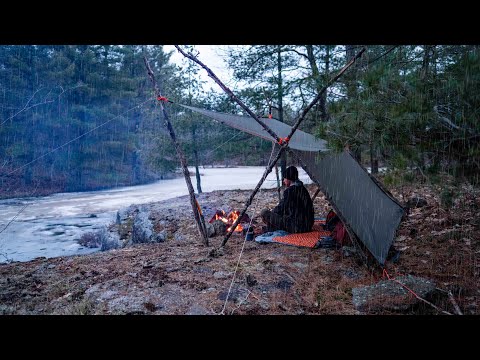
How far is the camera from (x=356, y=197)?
159 inches

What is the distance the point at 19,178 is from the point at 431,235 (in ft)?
64.2

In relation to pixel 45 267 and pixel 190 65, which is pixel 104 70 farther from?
pixel 45 267

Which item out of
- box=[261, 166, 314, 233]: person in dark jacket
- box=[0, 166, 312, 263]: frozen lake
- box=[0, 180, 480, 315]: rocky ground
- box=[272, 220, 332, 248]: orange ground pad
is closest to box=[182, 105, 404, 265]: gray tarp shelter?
box=[0, 180, 480, 315]: rocky ground

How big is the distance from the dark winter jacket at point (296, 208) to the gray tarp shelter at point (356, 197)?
635 mm

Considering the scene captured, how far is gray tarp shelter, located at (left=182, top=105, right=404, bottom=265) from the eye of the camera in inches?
140

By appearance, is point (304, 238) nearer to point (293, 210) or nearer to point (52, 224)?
point (293, 210)

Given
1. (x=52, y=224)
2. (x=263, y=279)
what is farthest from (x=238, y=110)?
(x=263, y=279)

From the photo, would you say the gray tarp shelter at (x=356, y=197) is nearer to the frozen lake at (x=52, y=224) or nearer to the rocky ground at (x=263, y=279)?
the rocky ground at (x=263, y=279)

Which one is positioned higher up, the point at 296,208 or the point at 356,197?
the point at 356,197

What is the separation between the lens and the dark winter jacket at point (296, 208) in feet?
15.3

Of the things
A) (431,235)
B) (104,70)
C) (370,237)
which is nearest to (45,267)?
(370,237)

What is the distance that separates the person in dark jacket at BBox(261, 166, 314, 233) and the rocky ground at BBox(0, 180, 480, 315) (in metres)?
0.54

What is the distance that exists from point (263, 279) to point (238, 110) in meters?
7.01

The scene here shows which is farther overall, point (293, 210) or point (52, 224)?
point (52, 224)
